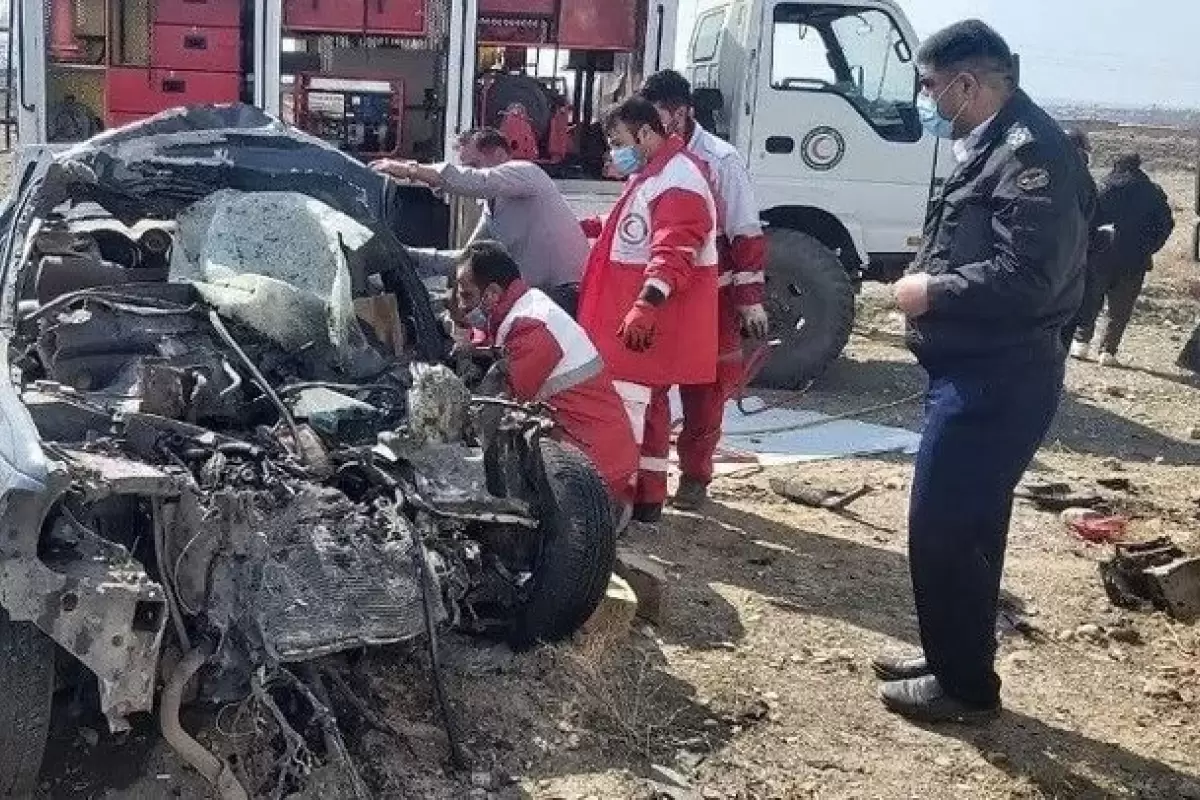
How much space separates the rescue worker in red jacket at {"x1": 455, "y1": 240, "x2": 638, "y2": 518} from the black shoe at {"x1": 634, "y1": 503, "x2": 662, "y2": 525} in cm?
59

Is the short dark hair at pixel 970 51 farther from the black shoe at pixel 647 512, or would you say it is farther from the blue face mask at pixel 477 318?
the black shoe at pixel 647 512

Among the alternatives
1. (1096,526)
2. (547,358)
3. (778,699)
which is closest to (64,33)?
(547,358)

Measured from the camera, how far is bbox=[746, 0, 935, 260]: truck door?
316 inches

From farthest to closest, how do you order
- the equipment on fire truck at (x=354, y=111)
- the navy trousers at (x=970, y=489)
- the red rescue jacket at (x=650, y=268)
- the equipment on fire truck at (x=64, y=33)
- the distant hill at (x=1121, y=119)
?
the distant hill at (x=1121, y=119) < the equipment on fire truck at (x=354, y=111) < the equipment on fire truck at (x=64, y=33) < the red rescue jacket at (x=650, y=268) < the navy trousers at (x=970, y=489)

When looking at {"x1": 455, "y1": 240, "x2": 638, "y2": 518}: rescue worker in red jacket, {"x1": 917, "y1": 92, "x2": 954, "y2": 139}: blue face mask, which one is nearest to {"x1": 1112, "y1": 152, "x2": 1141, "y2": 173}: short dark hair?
{"x1": 917, "y1": 92, "x2": 954, "y2": 139}: blue face mask

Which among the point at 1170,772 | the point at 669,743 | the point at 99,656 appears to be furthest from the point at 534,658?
the point at 1170,772

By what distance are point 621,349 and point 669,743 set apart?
1862 mm

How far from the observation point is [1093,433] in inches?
314

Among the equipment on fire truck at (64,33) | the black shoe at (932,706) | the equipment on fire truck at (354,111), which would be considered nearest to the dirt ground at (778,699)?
the black shoe at (932,706)

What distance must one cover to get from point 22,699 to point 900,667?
244cm

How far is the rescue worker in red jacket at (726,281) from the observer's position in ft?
17.7

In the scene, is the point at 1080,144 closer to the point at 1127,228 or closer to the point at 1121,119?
the point at 1127,228

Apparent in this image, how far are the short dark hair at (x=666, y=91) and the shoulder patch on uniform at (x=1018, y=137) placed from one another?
1959 mm

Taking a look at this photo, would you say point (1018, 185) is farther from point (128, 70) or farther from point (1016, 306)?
point (128, 70)
